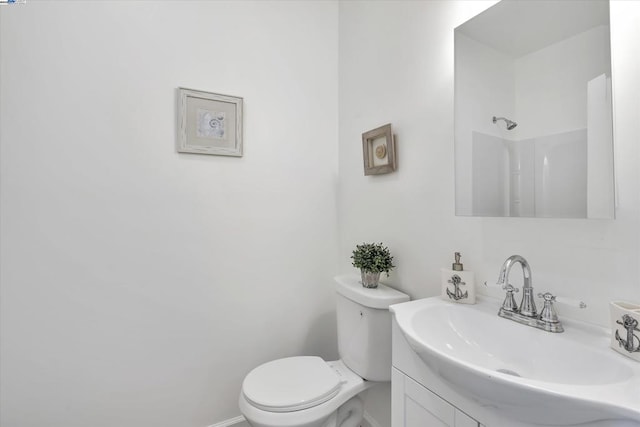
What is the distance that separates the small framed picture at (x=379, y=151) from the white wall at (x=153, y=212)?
359 mm

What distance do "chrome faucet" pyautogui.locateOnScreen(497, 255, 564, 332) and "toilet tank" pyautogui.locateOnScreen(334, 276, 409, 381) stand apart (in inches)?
16.4

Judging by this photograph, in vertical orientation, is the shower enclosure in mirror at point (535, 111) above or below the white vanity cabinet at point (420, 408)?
above

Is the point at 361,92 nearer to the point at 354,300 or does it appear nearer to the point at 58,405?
the point at 354,300

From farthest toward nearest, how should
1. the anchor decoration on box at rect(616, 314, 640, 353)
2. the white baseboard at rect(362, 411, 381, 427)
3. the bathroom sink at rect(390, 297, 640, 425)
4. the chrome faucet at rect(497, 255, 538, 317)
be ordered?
1. the white baseboard at rect(362, 411, 381, 427)
2. the chrome faucet at rect(497, 255, 538, 317)
3. the anchor decoration on box at rect(616, 314, 640, 353)
4. the bathroom sink at rect(390, 297, 640, 425)

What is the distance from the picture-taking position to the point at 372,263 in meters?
1.28

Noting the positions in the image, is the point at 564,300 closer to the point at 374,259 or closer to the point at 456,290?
the point at 456,290

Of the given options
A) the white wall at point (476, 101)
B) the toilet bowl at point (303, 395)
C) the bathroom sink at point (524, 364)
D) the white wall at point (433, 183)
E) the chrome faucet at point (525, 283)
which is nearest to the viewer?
the bathroom sink at point (524, 364)

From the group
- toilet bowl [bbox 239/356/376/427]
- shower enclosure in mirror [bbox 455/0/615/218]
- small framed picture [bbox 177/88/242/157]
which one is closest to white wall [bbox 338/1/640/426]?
shower enclosure in mirror [bbox 455/0/615/218]

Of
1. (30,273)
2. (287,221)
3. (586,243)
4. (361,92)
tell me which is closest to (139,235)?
(30,273)

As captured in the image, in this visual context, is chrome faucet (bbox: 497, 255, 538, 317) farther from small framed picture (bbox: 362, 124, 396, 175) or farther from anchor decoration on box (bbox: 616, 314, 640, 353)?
small framed picture (bbox: 362, 124, 396, 175)

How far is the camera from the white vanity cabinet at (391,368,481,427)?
2.30ft

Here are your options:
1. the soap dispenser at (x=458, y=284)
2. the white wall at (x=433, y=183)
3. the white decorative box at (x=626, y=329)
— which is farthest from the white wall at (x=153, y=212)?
the white decorative box at (x=626, y=329)

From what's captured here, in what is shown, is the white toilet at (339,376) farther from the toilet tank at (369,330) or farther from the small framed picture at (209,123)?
the small framed picture at (209,123)

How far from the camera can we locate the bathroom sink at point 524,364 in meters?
0.48
